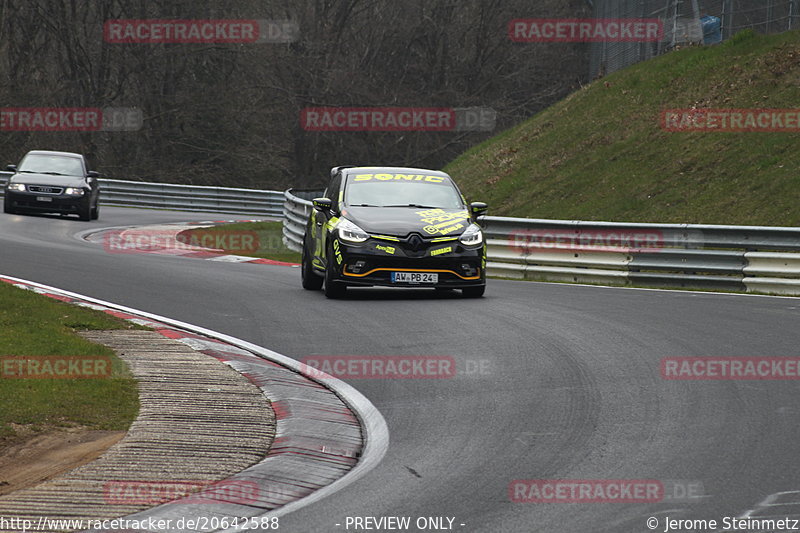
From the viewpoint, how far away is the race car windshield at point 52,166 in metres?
29.6

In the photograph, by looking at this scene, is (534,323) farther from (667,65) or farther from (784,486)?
(667,65)

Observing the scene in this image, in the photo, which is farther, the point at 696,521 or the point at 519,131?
the point at 519,131

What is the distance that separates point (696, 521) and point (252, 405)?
11.7 feet

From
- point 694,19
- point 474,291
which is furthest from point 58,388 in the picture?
point 694,19

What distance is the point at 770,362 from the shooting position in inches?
401

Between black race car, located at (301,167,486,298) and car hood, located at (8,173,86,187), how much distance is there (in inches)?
586

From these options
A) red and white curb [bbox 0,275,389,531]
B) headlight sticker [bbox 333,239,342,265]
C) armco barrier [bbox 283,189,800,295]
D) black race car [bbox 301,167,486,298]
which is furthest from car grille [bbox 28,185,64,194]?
red and white curb [bbox 0,275,389,531]

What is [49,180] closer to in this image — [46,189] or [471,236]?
[46,189]

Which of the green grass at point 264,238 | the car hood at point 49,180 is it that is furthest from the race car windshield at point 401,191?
the car hood at point 49,180

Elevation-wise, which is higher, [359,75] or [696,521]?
[359,75]

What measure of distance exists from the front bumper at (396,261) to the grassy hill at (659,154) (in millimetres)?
10168

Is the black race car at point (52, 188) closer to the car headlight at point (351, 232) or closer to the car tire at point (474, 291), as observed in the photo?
the car headlight at point (351, 232)

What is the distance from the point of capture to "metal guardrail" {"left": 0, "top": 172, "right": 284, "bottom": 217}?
3925 cm

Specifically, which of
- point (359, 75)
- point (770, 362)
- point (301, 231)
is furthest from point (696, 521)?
point (359, 75)
